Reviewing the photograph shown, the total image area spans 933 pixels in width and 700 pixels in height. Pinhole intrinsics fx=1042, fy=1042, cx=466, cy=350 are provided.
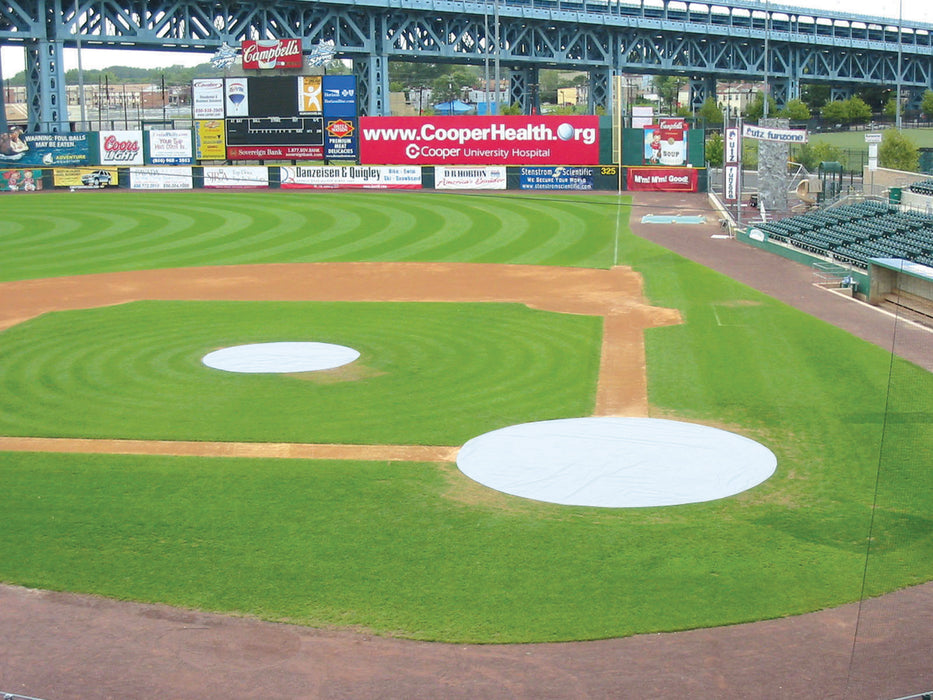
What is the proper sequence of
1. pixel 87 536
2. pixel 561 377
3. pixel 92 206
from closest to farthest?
pixel 87 536, pixel 561 377, pixel 92 206

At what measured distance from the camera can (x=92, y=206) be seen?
5184 cm

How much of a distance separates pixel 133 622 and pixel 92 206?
45720 millimetres

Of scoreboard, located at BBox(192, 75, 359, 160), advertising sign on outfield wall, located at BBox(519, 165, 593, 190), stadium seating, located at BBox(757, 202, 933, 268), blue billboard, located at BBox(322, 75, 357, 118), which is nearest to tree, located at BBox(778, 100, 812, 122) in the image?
advertising sign on outfield wall, located at BBox(519, 165, 593, 190)

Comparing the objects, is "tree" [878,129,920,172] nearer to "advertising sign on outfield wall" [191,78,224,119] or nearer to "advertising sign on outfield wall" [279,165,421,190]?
"advertising sign on outfield wall" [279,165,421,190]

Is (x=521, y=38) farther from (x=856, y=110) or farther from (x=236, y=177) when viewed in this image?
(x=236, y=177)

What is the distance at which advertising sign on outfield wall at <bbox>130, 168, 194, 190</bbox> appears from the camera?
61500mm

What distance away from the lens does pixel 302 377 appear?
19359mm

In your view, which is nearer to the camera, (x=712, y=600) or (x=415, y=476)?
(x=712, y=600)

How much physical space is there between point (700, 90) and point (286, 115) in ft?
258

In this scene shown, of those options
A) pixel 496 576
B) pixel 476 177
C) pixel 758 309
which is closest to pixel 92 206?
pixel 476 177

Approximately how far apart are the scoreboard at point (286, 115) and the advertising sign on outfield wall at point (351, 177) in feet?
2.62

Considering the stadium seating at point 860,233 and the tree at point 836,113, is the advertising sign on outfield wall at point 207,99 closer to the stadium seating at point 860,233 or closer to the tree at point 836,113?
the stadium seating at point 860,233

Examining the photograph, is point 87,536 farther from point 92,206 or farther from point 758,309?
point 92,206

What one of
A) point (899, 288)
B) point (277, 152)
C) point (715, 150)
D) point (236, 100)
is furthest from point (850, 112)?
point (899, 288)
